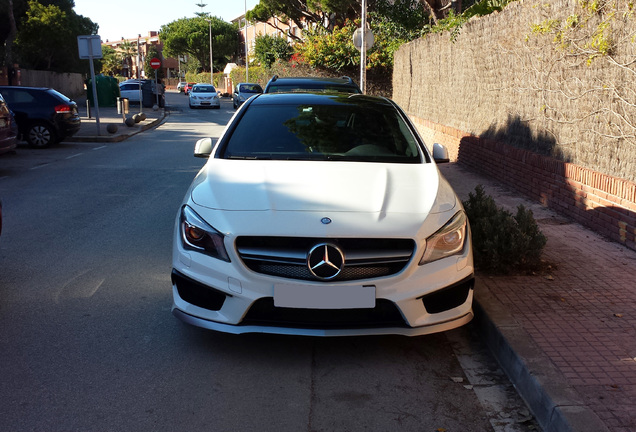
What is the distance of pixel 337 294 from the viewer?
3.74m

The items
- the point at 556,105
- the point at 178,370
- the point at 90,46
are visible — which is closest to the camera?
the point at 178,370

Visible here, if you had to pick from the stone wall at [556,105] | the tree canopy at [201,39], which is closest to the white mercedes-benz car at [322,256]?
the stone wall at [556,105]

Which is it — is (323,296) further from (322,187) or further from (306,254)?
(322,187)

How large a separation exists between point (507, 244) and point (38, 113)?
14331 mm

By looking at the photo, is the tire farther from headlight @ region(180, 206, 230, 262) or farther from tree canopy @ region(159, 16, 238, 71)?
tree canopy @ region(159, 16, 238, 71)


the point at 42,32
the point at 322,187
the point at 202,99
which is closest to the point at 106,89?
the point at 202,99

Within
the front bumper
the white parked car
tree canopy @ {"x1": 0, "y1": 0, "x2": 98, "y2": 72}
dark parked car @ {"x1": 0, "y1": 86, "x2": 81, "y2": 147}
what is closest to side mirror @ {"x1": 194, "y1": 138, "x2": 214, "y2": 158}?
the front bumper

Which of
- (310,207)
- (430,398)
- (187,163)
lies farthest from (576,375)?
(187,163)

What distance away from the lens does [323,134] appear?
5379mm

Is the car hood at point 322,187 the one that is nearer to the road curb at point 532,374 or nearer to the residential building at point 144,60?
the road curb at point 532,374

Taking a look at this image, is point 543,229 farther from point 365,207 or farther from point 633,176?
point 365,207

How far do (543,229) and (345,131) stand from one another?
292 cm

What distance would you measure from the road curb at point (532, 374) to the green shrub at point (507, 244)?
26.6 inches

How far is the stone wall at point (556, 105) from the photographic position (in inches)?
258
